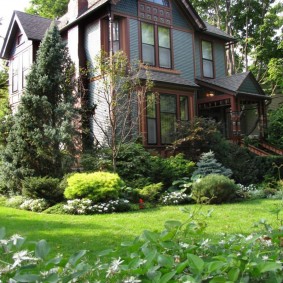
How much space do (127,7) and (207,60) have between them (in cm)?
578

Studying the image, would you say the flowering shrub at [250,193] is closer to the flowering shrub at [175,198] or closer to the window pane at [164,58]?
the flowering shrub at [175,198]

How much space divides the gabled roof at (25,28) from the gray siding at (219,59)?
9.12m

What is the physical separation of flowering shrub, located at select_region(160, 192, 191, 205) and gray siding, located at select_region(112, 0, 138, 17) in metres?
8.45

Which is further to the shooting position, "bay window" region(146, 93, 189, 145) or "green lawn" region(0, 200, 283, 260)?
"bay window" region(146, 93, 189, 145)

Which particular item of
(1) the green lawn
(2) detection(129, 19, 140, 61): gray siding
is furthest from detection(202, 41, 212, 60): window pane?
(1) the green lawn

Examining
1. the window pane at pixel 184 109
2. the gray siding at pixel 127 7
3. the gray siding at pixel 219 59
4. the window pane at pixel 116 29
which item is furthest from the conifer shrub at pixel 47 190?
the gray siding at pixel 219 59

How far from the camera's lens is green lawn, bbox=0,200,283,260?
241 inches

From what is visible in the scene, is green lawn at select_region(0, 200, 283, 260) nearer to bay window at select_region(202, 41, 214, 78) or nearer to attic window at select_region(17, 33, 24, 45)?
bay window at select_region(202, 41, 214, 78)

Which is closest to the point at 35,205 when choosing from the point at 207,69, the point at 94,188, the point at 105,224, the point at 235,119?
the point at 94,188

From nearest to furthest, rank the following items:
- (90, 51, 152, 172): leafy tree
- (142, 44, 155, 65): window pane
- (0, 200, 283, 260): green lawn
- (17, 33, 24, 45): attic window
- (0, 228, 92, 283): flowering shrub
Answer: (0, 228, 92, 283): flowering shrub < (0, 200, 283, 260): green lawn < (90, 51, 152, 172): leafy tree < (142, 44, 155, 65): window pane < (17, 33, 24, 45): attic window

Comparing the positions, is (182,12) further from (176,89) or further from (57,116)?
(57,116)

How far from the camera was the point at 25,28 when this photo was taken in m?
19.4

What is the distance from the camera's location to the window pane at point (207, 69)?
19561 mm

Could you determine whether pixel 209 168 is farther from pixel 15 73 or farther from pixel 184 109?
pixel 15 73
